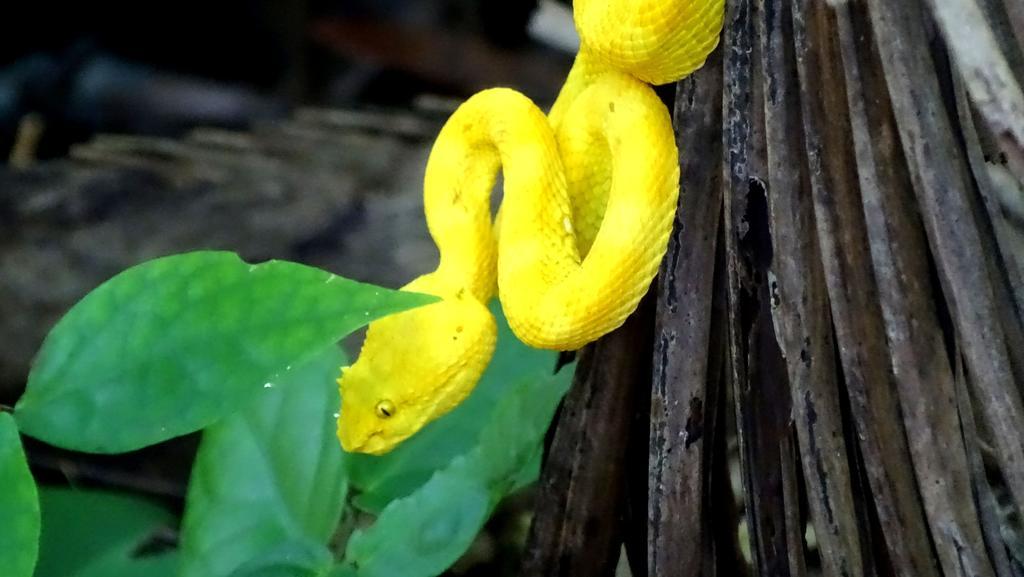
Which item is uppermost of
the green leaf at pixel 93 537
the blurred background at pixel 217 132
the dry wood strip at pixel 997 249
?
the dry wood strip at pixel 997 249

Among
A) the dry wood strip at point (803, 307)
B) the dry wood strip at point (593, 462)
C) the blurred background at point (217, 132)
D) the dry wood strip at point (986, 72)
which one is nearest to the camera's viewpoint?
the dry wood strip at point (986, 72)

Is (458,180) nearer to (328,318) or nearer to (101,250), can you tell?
(328,318)

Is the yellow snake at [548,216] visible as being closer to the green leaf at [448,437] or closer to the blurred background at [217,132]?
the green leaf at [448,437]

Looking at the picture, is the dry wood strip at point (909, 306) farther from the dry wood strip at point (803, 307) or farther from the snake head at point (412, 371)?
the snake head at point (412, 371)

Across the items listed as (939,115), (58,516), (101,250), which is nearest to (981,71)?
(939,115)

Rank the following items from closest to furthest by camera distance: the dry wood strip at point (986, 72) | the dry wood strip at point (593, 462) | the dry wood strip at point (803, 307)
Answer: the dry wood strip at point (986, 72) < the dry wood strip at point (803, 307) < the dry wood strip at point (593, 462)

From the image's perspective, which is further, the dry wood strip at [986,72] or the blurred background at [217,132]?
the blurred background at [217,132]

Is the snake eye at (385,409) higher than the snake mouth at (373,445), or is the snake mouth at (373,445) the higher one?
the snake eye at (385,409)

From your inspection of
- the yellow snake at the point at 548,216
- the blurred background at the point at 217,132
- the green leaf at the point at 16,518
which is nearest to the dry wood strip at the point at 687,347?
the yellow snake at the point at 548,216
